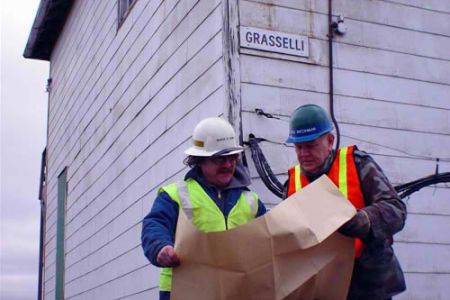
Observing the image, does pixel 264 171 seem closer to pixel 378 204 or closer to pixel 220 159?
pixel 220 159

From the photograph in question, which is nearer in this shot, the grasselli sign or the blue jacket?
the blue jacket

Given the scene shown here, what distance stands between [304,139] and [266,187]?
172 centimetres

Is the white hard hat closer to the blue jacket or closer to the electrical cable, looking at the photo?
the blue jacket

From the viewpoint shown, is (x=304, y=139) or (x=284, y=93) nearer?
(x=304, y=139)

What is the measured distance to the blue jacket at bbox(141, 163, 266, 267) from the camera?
2936 mm

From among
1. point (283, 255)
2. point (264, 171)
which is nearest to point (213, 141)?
point (283, 255)

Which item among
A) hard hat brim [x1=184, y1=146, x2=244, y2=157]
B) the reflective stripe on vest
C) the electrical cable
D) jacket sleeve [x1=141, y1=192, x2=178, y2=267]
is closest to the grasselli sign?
the electrical cable

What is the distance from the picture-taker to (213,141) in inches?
129

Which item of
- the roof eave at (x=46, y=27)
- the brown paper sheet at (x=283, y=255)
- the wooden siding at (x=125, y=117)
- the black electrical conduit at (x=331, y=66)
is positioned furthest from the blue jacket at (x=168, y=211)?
the roof eave at (x=46, y=27)

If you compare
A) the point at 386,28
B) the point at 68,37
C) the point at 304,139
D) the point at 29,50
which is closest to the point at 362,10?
the point at 386,28

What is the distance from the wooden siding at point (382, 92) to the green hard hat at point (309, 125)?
1701mm

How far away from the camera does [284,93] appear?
4848mm

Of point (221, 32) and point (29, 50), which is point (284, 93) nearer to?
point (221, 32)

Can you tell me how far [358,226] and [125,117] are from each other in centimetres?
519
